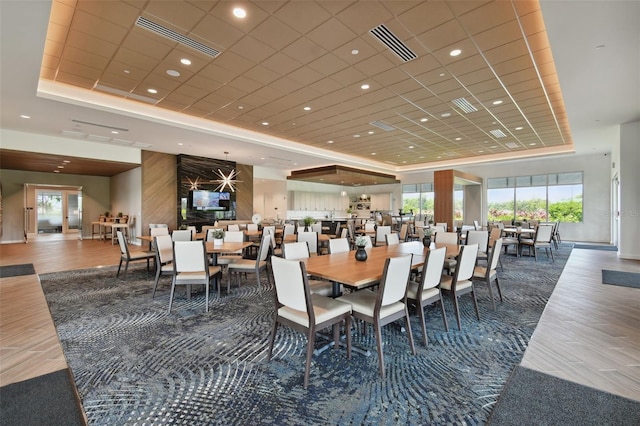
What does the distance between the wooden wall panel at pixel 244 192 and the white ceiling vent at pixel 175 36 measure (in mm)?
8686

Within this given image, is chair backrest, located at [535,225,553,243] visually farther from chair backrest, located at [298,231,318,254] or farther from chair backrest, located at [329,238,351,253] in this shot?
chair backrest, located at [329,238,351,253]

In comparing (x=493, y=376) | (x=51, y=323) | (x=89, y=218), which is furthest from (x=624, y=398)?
(x=89, y=218)

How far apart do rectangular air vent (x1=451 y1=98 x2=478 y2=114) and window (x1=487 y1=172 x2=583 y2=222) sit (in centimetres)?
863

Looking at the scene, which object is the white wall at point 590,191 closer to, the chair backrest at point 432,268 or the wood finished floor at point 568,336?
the wood finished floor at point 568,336

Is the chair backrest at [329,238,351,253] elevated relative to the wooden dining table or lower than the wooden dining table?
elevated

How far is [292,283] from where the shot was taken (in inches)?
89.5

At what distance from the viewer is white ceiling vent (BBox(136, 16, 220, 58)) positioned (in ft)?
11.8

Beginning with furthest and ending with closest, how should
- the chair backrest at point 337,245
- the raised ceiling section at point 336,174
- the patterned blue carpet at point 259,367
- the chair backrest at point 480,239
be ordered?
the raised ceiling section at point 336,174
the chair backrest at point 480,239
the chair backrest at point 337,245
the patterned blue carpet at point 259,367

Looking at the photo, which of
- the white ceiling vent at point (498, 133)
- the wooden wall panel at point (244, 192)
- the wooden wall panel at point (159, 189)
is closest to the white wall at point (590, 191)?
the white ceiling vent at point (498, 133)

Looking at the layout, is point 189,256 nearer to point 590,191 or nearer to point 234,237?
point 234,237

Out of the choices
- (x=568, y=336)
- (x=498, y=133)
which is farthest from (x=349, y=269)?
(x=498, y=133)

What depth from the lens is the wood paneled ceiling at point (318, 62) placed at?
3436 millimetres

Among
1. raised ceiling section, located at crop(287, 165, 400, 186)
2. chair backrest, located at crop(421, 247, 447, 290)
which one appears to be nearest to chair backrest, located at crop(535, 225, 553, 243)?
chair backrest, located at crop(421, 247, 447, 290)

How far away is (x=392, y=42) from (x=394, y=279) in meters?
3.32
